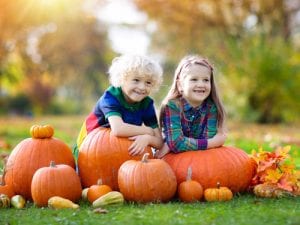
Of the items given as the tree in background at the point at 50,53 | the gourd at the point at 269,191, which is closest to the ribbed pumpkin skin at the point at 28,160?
the gourd at the point at 269,191

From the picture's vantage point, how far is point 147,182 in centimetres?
420

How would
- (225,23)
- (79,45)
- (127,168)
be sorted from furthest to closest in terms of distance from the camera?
(79,45)
(225,23)
(127,168)

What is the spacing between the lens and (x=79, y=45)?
115ft

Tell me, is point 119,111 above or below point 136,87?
below

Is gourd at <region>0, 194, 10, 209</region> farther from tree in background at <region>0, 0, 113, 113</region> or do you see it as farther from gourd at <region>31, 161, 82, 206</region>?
tree in background at <region>0, 0, 113, 113</region>

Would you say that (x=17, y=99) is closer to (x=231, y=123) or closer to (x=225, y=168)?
(x=231, y=123)

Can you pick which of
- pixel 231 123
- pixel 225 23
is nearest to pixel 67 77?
pixel 225 23

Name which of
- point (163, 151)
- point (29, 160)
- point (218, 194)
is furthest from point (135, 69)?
point (218, 194)

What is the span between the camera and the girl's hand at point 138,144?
4629 millimetres

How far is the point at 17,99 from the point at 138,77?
25.8m

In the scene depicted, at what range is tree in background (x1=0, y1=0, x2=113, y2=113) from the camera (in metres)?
13.4

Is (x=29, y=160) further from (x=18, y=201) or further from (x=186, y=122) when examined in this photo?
(x=186, y=122)

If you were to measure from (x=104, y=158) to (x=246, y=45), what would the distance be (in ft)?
42.0

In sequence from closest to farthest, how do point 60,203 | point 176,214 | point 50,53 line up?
1. point 176,214
2. point 60,203
3. point 50,53
